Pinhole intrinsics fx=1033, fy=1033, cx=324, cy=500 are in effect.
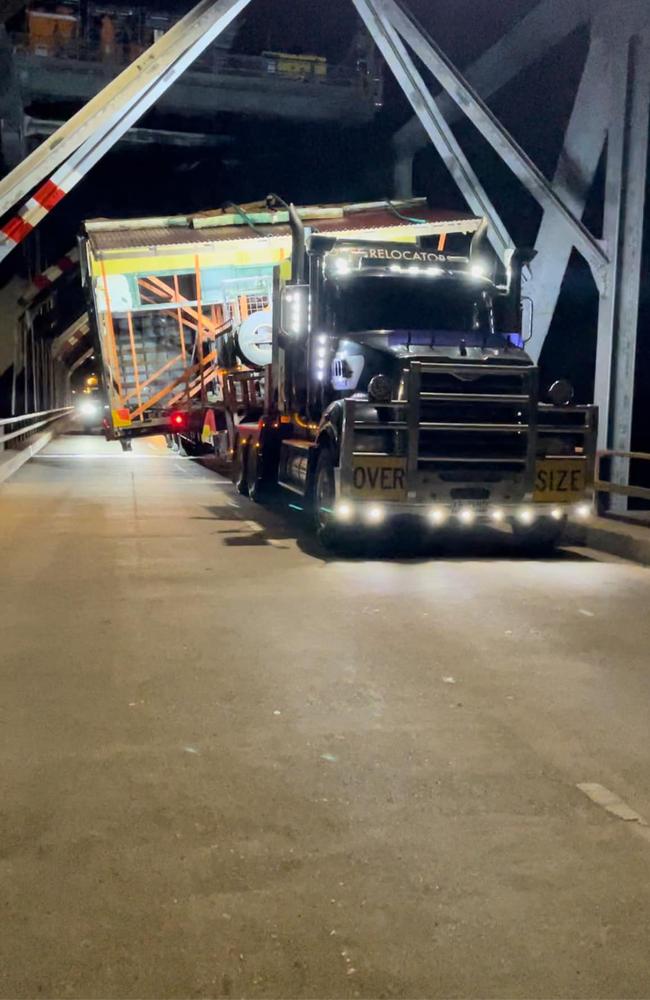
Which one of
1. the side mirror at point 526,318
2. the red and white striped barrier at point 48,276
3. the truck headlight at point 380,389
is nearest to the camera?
the truck headlight at point 380,389

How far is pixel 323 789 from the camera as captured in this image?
184 inches

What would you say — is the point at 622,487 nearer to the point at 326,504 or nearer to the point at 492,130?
the point at 326,504

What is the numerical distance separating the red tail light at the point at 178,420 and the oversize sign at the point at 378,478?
9.51 m

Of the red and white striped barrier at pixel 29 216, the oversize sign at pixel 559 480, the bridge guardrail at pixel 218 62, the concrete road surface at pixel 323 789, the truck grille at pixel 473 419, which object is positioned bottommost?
the concrete road surface at pixel 323 789

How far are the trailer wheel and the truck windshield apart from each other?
469cm

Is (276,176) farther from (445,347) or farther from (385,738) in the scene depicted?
(385,738)

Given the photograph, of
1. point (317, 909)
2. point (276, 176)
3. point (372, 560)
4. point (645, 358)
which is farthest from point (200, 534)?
point (276, 176)

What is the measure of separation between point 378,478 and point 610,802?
6.60 m

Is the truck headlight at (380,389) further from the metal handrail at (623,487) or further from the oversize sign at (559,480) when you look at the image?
the metal handrail at (623,487)

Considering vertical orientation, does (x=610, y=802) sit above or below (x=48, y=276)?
below

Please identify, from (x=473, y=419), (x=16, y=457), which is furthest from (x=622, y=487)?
(x=16, y=457)

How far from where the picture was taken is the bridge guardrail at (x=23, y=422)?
75.9 ft

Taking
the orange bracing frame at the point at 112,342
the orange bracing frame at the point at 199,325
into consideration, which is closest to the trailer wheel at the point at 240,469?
the orange bracing frame at the point at 199,325

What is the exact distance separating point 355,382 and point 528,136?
13.2 meters
